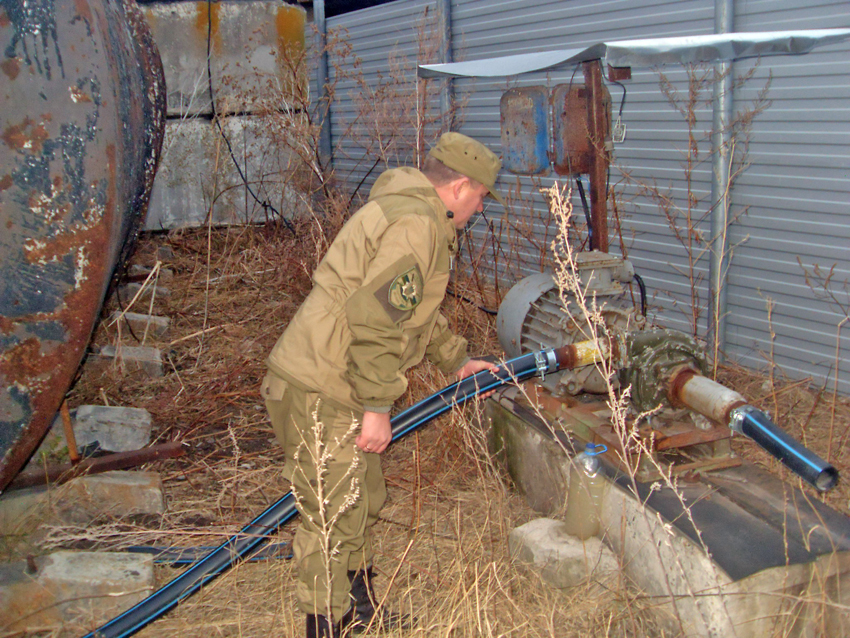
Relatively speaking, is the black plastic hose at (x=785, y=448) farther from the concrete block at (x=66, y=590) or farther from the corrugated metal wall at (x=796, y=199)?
the concrete block at (x=66, y=590)

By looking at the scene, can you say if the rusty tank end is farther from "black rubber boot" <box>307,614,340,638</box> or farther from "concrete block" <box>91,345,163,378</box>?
"concrete block" <box>91,345,163,378</box>

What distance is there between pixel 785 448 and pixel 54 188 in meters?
2.36

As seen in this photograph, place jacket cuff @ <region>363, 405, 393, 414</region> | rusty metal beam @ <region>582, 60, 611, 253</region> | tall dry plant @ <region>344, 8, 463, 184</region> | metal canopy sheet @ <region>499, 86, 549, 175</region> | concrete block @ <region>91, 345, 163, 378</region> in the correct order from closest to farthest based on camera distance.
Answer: jacket cuff @ <region>363, 405, 393, 414</region> → rusty metal beam @ <region>582, 60, 611, 253</region> → metal canopy sheet @ <region>499, 86, 549, 175</region> → concrete block @ <region>91, 345, 163, 378</region> → tall dry plant @ <region>344, 8, 463, 184</region>

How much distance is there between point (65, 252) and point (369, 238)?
3.48 feet

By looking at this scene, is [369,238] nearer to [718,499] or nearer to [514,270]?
[718,499]

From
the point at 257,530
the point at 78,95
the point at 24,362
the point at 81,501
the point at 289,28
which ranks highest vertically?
the point at 289,28

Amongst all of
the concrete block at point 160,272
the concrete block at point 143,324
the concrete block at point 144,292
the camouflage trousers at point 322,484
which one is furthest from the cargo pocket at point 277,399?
the concrete block at point 160,272

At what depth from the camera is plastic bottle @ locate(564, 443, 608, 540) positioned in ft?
8.22

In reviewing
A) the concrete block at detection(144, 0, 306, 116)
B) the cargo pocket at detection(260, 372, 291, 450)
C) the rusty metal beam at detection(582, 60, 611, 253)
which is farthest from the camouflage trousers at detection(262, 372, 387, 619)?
the concrete block at detection(144, 0, 306, 116)

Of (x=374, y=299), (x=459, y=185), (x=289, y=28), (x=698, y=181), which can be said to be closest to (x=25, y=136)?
(x=374, y=299)

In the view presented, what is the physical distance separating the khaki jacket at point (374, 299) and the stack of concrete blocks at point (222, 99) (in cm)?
519

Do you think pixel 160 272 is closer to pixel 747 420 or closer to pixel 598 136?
pixel 598 136

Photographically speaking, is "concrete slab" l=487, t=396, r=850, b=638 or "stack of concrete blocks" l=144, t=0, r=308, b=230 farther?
"stack of concrete blocks" l=144, t=0, r=308, b=230

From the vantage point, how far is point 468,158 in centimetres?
236
